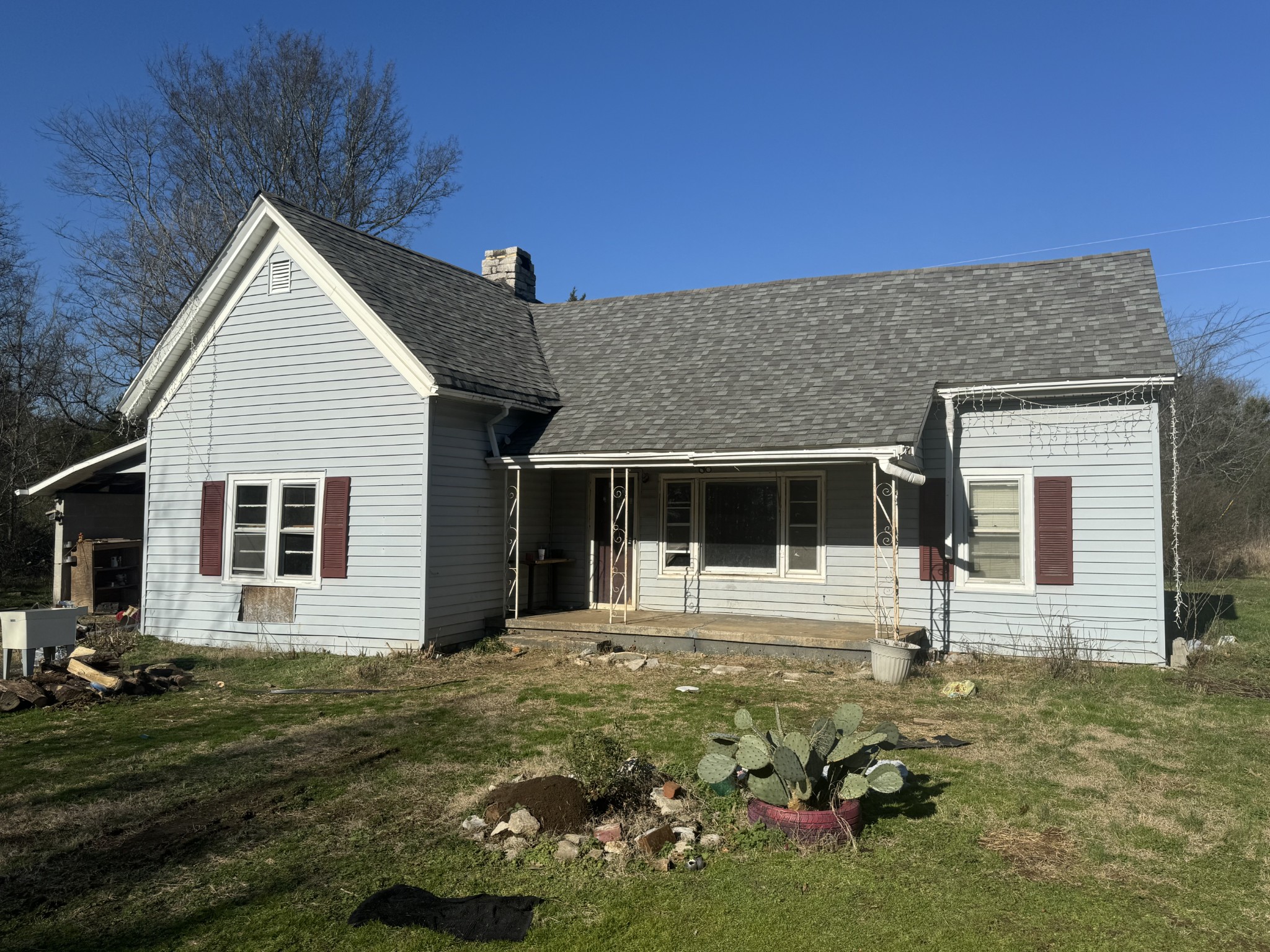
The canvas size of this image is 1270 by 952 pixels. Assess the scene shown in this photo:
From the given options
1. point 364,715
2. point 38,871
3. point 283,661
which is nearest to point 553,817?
point 38,871

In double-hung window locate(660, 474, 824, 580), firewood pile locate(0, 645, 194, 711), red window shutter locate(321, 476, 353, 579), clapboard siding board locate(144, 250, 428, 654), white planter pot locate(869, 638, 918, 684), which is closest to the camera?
firewood pile locate(0, 645, 194, 711)

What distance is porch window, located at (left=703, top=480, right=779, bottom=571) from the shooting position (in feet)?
42.8

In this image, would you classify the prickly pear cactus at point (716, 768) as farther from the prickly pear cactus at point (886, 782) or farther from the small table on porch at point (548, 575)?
the small table on porch at point (548, 575)

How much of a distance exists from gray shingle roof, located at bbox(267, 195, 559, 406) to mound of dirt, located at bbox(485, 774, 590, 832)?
689 centimetres

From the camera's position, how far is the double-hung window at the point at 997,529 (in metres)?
11.6

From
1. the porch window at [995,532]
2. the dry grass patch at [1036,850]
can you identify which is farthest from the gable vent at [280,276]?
the dry grass patch at [1036,850]

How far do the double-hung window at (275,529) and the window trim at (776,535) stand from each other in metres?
4.97

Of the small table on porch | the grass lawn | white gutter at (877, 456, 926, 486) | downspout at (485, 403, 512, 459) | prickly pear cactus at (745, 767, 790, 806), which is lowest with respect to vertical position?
the grass lawn

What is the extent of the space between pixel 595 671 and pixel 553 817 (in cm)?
545

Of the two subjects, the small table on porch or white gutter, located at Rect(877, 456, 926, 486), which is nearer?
white gutter, located at Rect(877, 456, 926, 486)

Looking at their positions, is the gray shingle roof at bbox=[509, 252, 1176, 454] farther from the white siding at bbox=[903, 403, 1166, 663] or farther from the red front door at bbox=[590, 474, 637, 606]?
the red front door at bbox=[590, 474, 637, 606]

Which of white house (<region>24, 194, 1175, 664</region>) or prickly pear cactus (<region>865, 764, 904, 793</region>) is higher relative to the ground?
white house (<region>24, 194, 1175, 664</region>)

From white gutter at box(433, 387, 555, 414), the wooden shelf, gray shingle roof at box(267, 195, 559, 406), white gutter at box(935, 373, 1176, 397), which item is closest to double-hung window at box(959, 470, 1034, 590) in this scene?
white gutter at box(935, 373, 1176, 397)

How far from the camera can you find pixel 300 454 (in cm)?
1272
